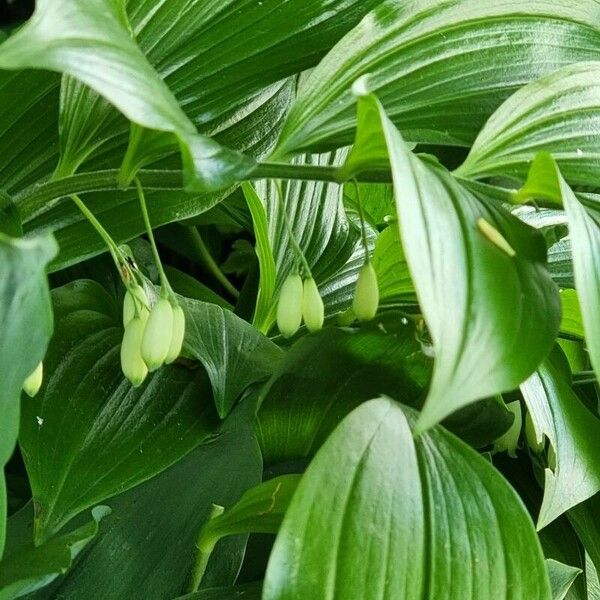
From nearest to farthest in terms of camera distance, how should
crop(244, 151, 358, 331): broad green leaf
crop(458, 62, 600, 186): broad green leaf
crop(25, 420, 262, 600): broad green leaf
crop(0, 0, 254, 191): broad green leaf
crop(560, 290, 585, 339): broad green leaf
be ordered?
crop(0, 0, 254, 191): broad green leaf → crop(458, 62, 600, 186): broad green leaf → crop(25, 420, 262, 600): broad green leaf → crop(560, 290, 585, 339): broad green leaf → crop(244, 151, 358, 331): broad green leaf

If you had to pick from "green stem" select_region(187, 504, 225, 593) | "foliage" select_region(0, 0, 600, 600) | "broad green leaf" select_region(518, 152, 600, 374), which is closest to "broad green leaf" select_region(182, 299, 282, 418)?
"foliage" select_region(0, 0, 600, 600)

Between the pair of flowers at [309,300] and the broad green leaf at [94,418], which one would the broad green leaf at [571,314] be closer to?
the pair of flowers at [309,300]

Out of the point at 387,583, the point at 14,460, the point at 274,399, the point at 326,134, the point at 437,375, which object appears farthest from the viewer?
the point at 14,460

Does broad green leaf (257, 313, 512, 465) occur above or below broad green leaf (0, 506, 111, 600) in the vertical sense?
above

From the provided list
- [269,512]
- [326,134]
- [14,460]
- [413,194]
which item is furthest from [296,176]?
[14,460]

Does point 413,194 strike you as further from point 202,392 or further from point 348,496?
→ point 202,392

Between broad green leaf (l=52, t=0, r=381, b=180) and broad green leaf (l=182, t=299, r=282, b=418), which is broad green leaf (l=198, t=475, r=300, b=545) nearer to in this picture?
A: broad green leaf (l=182, t=299, r=282, b=418)

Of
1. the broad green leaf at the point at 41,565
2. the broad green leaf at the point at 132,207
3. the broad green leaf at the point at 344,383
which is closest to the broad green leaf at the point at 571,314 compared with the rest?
the broad green leaf at the point at 344,383

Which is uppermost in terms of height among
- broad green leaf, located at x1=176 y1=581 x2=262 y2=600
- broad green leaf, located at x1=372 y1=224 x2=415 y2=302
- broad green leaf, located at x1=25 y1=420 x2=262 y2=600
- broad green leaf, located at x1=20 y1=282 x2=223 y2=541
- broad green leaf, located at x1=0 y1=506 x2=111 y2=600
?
broad green leaf, located at x1=372 y1=224 x2=415 y2=302
